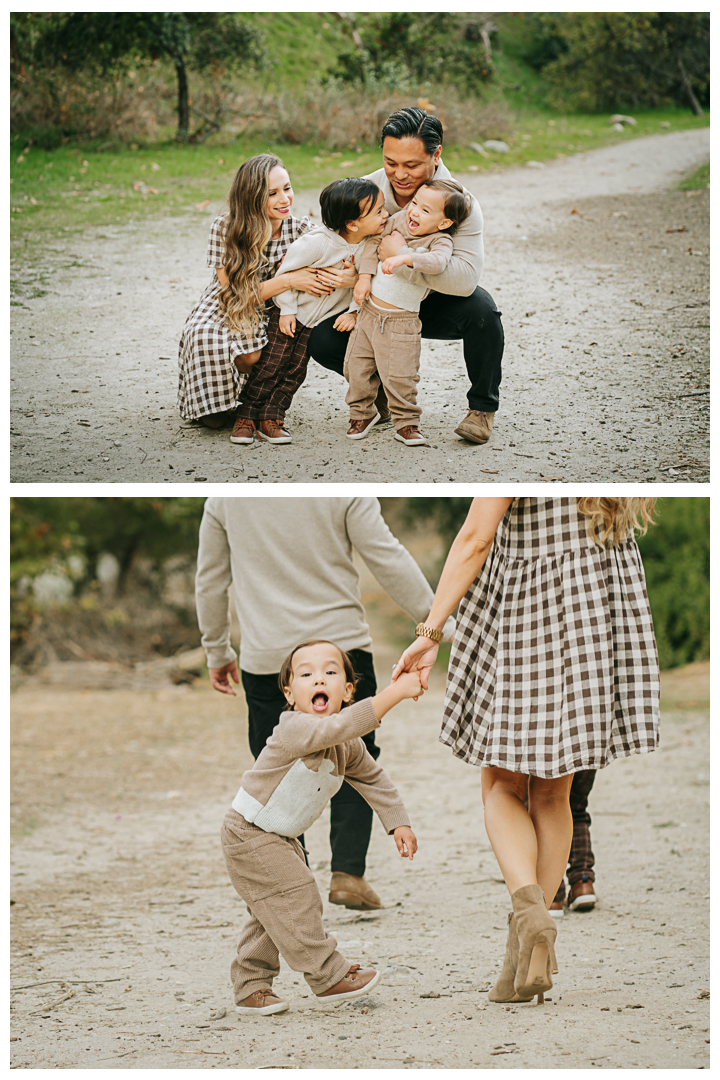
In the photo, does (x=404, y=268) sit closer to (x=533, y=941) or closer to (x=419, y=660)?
(x=419, y=660)

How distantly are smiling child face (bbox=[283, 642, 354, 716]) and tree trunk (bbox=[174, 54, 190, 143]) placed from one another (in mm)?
6760

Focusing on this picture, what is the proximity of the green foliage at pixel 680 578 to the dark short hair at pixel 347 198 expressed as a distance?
593 cm

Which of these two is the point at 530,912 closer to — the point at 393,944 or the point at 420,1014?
the point at 420,1014

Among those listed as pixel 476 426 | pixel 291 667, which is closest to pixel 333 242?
pixel 476 426

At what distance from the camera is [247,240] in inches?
152

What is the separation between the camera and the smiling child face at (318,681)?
2.77 m

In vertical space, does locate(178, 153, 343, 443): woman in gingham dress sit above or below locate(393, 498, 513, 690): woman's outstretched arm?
above

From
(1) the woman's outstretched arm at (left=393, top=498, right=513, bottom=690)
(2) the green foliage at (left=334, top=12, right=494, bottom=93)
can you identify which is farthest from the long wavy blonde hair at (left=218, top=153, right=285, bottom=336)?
(2) the green foliage at (left=334, top=12, right=494, bottom=93)

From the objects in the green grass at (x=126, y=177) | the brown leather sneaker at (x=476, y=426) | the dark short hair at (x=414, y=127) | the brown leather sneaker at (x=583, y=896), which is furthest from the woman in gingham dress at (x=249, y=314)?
the green grass at (x=126, y=177)

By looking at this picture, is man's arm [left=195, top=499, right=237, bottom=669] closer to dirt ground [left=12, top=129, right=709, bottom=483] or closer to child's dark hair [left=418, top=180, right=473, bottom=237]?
dirt ground [left=12, top=129, right=709, bottom=483]

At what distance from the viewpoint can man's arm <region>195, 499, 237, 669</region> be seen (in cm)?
347

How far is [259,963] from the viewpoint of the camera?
2.81 m

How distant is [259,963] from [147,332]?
3.84 metres
